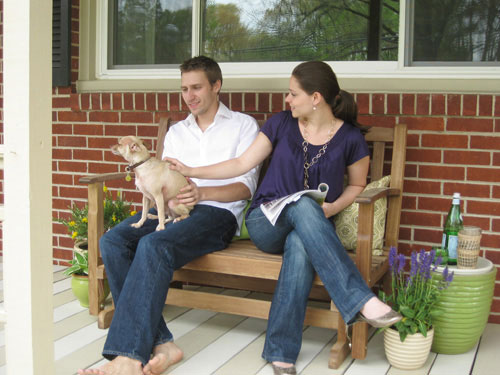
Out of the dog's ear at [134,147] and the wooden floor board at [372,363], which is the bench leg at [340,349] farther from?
the dog's ear at [134,147]

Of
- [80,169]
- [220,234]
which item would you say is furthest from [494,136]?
[80,169]

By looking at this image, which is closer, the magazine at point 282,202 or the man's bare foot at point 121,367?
the man's bare foot at point 121,367

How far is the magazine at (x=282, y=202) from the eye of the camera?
239 centimetres

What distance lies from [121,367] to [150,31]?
2.19 m

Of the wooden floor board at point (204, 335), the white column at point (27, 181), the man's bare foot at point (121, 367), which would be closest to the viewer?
the white column at point (27, 181)

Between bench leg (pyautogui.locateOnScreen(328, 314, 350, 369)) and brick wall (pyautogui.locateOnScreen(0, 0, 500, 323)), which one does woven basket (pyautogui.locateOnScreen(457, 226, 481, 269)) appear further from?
bench leg (pyautogui.locateOnScreen(328, 314, 350, 369))

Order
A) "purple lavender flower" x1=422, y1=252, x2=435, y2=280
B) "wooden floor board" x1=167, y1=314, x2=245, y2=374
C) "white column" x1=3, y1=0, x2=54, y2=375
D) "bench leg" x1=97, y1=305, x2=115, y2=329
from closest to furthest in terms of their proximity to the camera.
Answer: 1. "white column" x1=3, y1=0, x2=54, y2=375
2. "purple lavender flower" x1=422, y1=252, x2=435, y2=280
3. "wooden floor board" x1=167, y1=314, x2=245, y2=374
4. "bench leg" x1=97, y1=305, x2=115, y2=329

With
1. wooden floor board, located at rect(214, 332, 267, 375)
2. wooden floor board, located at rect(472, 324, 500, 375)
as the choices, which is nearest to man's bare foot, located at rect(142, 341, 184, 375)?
wooden floor board, located at rect(214, 332, 267, 375)

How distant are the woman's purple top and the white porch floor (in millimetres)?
631

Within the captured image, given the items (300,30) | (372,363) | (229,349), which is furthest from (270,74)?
(372,363)

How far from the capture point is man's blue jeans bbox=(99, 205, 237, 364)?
2.22 metres

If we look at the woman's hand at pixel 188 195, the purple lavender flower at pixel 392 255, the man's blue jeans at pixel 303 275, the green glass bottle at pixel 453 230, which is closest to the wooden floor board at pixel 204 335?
the man's blue jeans at pixel 303 275

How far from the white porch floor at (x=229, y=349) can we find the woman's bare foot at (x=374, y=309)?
316 millimetres

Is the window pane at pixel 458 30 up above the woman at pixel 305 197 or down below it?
above
